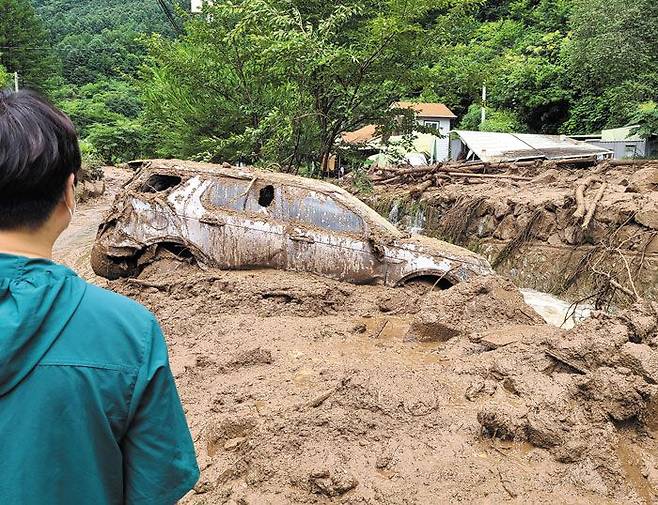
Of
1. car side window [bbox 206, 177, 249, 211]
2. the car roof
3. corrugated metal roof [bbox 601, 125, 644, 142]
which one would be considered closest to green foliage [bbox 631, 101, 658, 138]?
corrugated metal roof [bbox 601, 125, 644, 142]

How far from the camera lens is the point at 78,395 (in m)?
1.26

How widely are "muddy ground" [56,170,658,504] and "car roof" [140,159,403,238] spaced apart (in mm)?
2068

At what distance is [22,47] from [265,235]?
54328 mm

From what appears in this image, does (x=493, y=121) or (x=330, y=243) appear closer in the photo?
(x=330, y=243)

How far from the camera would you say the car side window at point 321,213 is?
7.66 meters

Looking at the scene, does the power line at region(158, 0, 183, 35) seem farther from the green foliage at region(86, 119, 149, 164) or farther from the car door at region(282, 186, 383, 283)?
the green foliage at region(86, 119, 149, 164)

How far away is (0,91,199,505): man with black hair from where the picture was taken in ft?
4.01

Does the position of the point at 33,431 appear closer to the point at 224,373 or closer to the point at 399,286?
the point at 224,373

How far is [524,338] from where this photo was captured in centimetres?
482

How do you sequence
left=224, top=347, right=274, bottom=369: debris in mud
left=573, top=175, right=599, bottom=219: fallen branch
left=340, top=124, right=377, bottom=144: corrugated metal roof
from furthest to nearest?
left=340, top=124, right=377, bottom=144: corrugated metal roof, left=573, top=175, right=599, bottom=219: fallen branch, left=224, top=347, right=274, bottom=369: debris in mud

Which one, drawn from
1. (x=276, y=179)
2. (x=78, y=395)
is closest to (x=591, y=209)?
(x=276, y=179)

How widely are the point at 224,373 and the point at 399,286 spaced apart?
3298 millimetres

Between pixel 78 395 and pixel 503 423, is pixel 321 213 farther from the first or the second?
pixel 78 395

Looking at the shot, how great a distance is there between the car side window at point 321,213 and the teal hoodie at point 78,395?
6323mm
